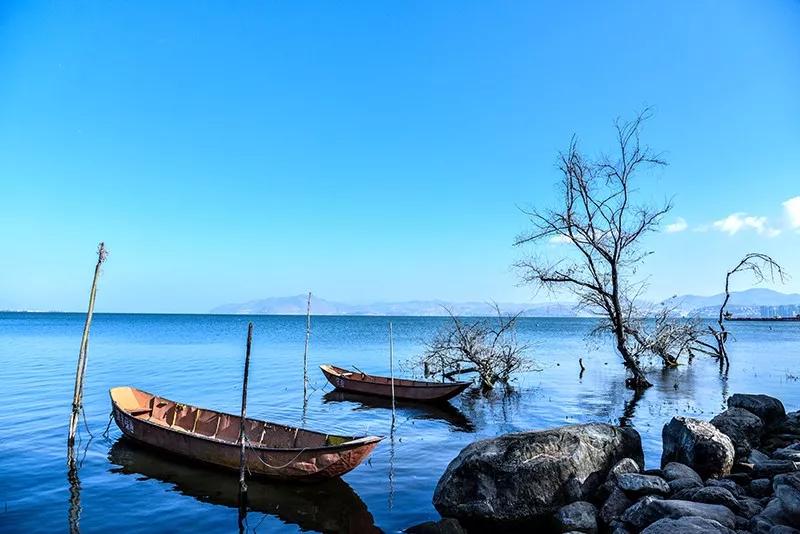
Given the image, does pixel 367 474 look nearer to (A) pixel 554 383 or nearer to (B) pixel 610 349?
(A) pixel 554 383

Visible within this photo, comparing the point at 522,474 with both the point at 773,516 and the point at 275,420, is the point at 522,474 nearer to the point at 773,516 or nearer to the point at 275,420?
the point at 773,516

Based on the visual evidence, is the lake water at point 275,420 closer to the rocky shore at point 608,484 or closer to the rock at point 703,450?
the rocky shore at point 608,484

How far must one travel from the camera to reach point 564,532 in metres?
8.80

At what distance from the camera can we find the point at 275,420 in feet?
66.8

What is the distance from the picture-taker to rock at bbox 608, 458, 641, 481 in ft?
32.9

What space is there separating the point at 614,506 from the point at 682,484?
1504mm

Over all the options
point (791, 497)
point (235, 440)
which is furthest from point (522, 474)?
point (235, 440)

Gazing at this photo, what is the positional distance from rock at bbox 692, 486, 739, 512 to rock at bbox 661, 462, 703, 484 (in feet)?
3.72

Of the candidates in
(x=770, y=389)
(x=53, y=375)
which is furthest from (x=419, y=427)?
(x=53, y=375)

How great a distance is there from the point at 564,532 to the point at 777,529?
10.2ft

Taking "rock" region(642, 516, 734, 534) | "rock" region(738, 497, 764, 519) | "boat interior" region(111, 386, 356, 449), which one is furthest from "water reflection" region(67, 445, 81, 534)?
"rock" region(738, 497, 764, 519)

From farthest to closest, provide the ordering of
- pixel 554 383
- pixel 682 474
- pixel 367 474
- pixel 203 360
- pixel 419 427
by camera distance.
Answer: pixel 203 360
pixel 554 383
pixel 419 427
pixel 367 474
pixel 682 474

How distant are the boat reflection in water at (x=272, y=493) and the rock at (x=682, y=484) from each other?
561 cm

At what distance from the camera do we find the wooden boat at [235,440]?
12289 millimetres
